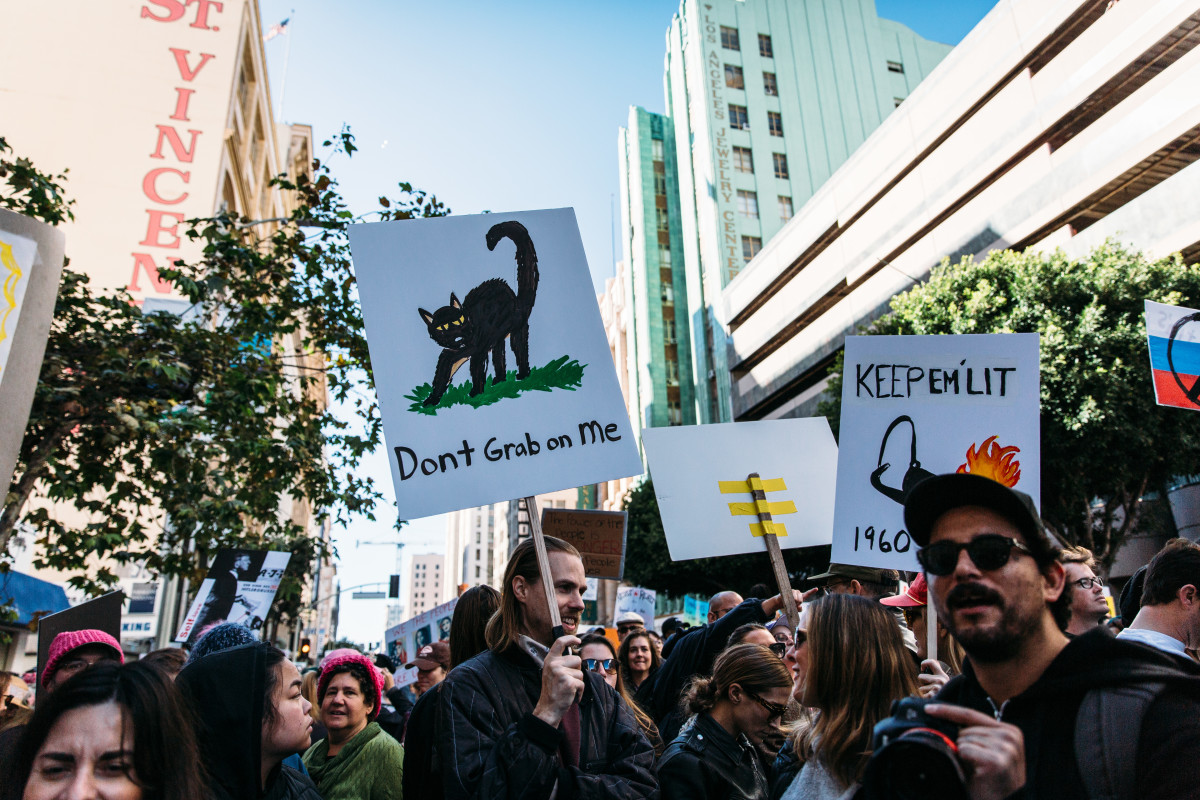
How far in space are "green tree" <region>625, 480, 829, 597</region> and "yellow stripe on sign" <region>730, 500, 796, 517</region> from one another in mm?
23295

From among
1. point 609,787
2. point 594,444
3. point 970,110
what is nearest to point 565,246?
point 594,444

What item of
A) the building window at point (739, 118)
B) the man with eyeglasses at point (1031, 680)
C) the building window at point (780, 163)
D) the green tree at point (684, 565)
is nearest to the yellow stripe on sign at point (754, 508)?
the man with eyeglasses at point (1031, 680)

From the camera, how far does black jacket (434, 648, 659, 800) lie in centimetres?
237

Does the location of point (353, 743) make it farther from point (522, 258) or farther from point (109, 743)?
point (522, 258)

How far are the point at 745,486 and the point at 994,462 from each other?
4.94ft

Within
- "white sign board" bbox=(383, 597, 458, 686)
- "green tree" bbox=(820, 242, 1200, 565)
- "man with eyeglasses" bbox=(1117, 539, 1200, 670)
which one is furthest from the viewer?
"green tree" bbox=(820, 242, 1200, 565)

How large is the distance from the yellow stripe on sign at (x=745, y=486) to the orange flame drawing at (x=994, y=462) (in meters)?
1.37

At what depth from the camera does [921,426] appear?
3.56 meters

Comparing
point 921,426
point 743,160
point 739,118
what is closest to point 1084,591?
point 921,426

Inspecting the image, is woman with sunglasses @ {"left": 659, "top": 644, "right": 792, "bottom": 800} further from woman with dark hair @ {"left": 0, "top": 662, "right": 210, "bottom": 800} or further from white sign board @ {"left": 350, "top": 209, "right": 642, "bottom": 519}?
woman with dark hair @ {"left": 0, "top": 662, "right": 210, "bottom": 800}

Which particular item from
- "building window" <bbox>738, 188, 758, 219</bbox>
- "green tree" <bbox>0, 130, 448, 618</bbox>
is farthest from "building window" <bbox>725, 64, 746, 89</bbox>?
"green tree" <bbox>0, 130, 448, 618</bbox>

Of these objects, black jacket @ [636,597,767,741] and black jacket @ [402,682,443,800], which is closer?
black jacket @ [402,682,443,800]

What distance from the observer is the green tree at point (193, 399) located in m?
7.29

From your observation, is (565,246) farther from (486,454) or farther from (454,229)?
(486,454)
